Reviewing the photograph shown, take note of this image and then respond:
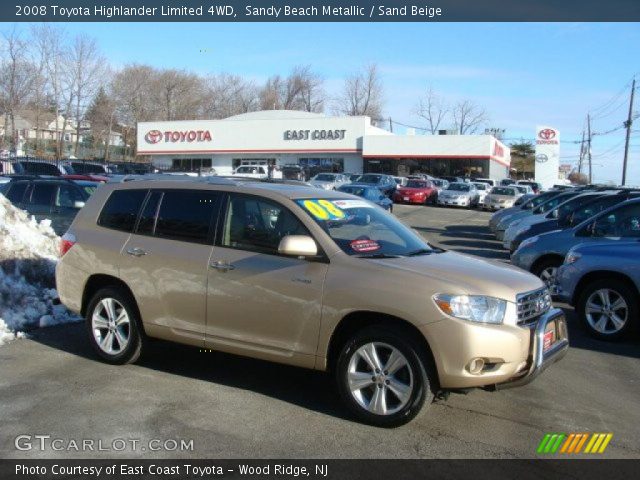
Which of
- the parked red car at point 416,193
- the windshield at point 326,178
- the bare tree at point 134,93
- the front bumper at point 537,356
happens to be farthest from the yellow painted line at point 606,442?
the bare tree at point 134,93

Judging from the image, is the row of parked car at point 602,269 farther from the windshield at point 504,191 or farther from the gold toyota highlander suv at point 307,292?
the windshield at point 504,191

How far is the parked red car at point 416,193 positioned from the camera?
36938mm

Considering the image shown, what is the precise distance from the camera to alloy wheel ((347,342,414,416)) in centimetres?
474

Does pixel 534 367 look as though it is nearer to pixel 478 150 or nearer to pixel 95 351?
pixel 95 351

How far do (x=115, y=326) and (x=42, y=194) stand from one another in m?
7.91

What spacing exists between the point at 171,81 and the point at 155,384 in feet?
276

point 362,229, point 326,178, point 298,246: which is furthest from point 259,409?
point 326,178

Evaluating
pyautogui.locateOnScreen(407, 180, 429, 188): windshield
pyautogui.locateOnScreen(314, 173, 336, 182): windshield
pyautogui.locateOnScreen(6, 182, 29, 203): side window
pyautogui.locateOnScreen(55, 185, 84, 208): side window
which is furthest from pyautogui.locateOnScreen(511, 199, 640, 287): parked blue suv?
pyautogui.locateOnScreen(407, 180, 429, 188): windshield

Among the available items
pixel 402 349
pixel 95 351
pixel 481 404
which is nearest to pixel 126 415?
pixel 95 351

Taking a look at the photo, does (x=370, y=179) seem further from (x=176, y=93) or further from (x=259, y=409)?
(x=176, y=93)

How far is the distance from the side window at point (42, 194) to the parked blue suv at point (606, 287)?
32.5ft

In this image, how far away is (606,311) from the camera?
25.6ft

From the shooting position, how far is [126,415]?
4.96 meters

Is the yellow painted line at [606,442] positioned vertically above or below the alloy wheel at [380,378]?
below
